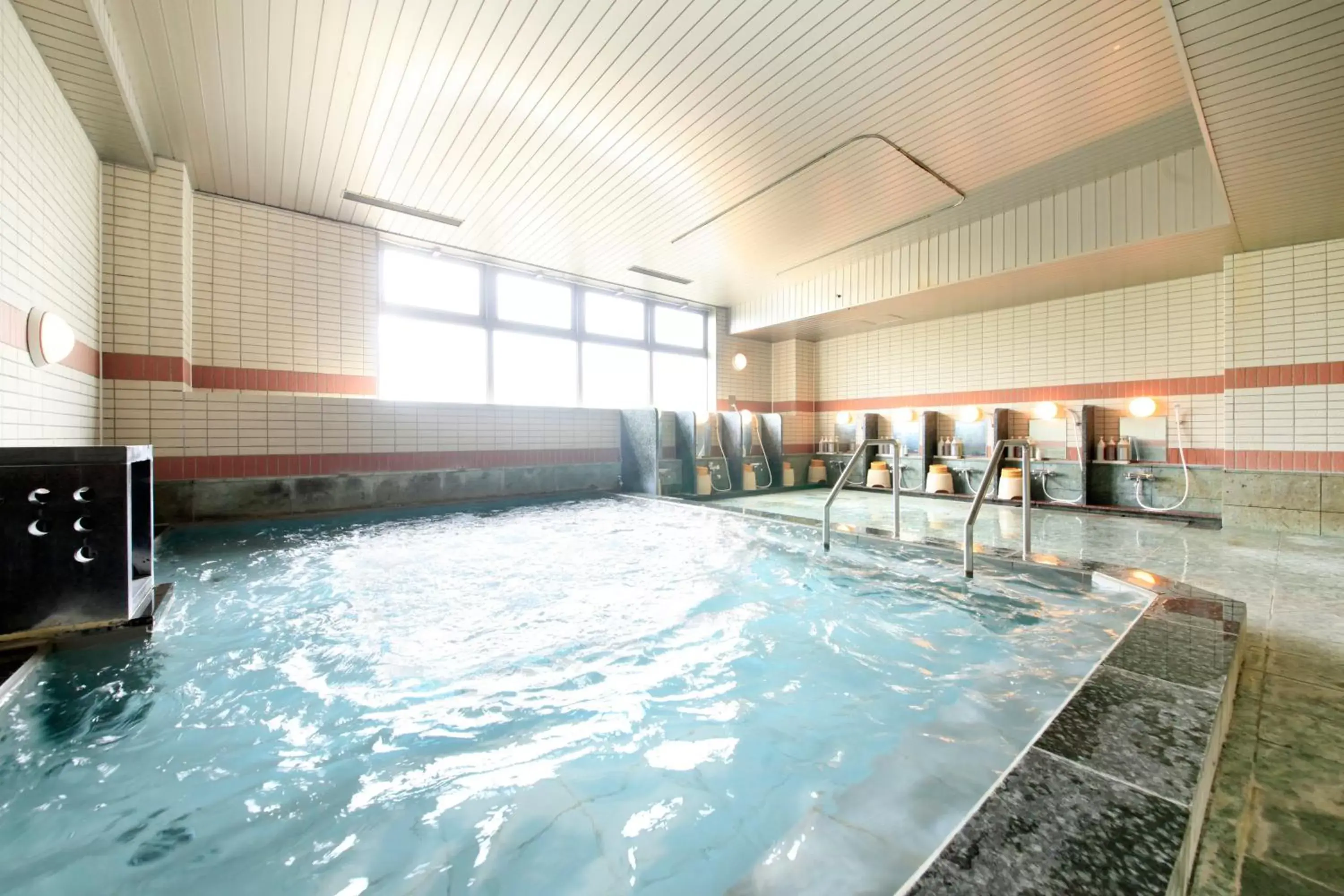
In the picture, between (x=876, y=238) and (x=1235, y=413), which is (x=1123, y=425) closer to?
(x=1235, y=413)

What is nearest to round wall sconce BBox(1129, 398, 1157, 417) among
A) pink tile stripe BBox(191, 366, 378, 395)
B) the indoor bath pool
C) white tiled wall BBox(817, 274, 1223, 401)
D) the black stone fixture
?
white tiled wall BBox(817, 274, 1223, 401)

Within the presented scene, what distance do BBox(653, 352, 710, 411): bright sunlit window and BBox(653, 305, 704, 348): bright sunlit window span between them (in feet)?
0.79

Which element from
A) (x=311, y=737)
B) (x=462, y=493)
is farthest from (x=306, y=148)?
(x=311, y=737)

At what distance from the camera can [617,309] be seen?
29.1 ft

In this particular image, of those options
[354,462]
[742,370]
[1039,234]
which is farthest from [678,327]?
[354,462]

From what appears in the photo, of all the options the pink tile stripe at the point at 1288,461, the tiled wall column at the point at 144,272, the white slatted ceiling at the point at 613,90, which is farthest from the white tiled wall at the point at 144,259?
the pink tile stripe at the point at 1288,461

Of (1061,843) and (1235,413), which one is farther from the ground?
(1235,413)

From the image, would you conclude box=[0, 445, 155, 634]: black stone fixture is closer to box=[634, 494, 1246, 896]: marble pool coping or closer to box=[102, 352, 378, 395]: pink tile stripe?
box=[634, 494, 1246, 896]: marble pool coping

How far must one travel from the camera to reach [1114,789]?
1055 mm

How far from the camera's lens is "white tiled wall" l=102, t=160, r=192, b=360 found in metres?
4.57

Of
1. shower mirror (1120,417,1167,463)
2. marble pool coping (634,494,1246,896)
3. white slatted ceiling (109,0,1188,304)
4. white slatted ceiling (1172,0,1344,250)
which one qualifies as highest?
white slatted ceiling (109,0,1188,304)

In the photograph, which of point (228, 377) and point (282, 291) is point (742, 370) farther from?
point (228, 377)

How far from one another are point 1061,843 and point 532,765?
1267 millimetres

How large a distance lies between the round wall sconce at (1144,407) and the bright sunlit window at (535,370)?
24.5 ft
